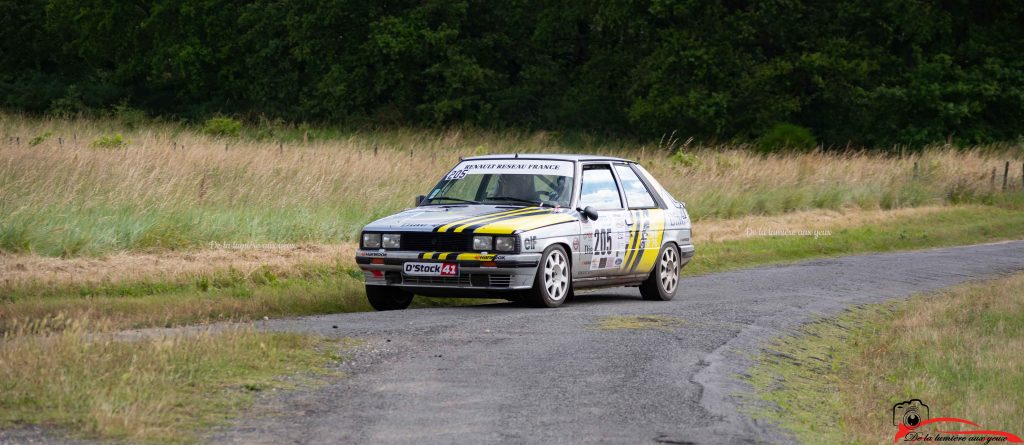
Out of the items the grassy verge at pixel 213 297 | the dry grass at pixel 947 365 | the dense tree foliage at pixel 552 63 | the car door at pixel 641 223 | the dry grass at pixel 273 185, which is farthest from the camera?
the dense tree foliage at pixel 552 63

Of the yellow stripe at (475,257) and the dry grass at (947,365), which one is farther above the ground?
the yellow stripe at (475,257)

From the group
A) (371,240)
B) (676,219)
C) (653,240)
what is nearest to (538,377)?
(371,240)

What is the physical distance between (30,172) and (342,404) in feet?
41.4

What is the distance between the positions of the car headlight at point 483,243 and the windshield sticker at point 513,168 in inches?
62.5

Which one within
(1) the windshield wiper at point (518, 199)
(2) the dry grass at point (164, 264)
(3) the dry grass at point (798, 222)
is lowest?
(3) the dry grass at point (798, 222)

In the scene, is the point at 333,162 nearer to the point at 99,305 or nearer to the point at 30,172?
the point at 30,172

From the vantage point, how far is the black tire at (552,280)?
13289 millimetres

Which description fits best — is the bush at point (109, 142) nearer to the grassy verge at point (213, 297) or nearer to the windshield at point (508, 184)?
the grassy verge at point (213, 297)

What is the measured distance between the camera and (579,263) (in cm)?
1391

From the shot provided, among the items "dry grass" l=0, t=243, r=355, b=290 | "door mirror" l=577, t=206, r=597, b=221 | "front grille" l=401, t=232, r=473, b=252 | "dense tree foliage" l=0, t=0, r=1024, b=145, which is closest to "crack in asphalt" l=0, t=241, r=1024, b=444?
"front grille" l=401, t=232, r=473, b=252

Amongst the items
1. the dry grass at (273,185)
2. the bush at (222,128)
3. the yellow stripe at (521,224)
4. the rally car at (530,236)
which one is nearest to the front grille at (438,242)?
the rally car at (530,236)

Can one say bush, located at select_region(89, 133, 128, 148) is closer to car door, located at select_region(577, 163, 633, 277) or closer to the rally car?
the rally car

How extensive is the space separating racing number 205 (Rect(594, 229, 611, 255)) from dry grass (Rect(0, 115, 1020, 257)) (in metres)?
5.20

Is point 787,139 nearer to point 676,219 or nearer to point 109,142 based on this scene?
point 109,142
